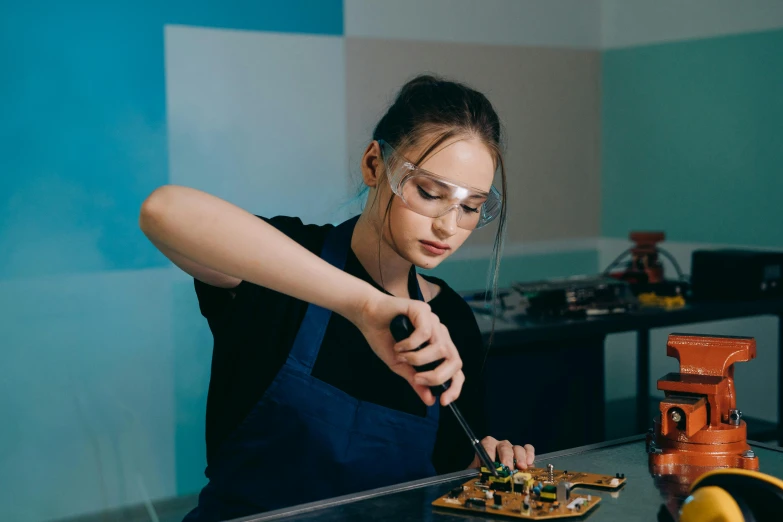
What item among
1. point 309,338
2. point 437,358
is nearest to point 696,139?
point 309,338

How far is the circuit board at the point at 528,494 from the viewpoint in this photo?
128 cm

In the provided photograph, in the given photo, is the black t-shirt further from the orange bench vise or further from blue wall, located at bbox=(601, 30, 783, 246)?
blue wall, located at bbox=(601, 30, 783, 246)

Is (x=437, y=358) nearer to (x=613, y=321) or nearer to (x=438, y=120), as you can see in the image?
(x=438, y=120)

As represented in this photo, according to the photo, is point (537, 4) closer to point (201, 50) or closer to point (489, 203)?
point (201, 50)

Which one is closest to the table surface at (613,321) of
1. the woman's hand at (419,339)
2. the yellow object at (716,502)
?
the woman's hand at (419,339)

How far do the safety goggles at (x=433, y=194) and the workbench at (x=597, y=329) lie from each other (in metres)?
1.20

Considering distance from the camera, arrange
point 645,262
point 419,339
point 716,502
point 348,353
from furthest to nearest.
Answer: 1. point 645,262
2. point 348,353
3. point 419,339
4. point 716,502

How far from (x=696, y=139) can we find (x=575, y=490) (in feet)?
10.5

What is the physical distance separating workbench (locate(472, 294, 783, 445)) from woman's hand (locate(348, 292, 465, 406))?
1.59 m

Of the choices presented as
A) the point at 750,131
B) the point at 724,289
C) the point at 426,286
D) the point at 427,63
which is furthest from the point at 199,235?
the point at 750,131

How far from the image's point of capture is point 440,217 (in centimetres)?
172

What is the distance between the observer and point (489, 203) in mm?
1841

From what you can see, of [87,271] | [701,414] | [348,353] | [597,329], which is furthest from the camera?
[87,271]

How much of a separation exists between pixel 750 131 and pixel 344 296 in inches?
126
